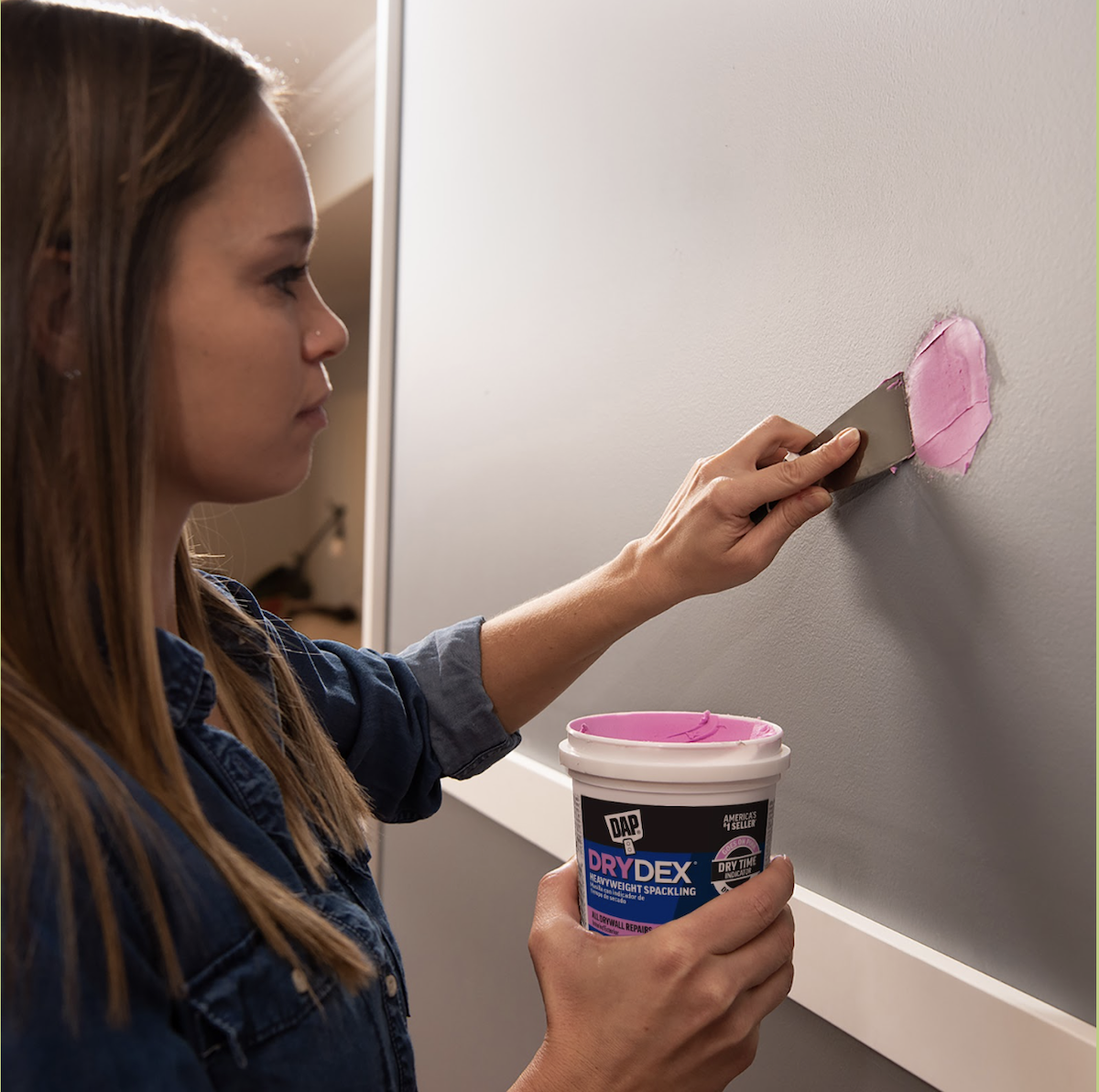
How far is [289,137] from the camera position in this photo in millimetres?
587

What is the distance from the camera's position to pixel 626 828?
1.79 ft

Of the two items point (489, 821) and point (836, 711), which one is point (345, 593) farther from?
point (836, 711)

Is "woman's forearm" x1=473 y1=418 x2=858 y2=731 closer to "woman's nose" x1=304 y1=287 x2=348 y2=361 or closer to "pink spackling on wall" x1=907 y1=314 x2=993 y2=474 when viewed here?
"pink spackling on wall" x1=907 y1=314 x2=993 y2=474

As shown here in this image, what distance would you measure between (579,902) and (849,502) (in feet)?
1.10

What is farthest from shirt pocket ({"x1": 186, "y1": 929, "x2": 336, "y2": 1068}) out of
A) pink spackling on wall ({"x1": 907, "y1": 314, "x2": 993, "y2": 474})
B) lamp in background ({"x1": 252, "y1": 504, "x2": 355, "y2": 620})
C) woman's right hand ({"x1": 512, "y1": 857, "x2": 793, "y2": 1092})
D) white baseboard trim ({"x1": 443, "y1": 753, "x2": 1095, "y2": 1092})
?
lamp in background ({"x1": 252, "y1": 504, "x2": 355, "y2": 620})

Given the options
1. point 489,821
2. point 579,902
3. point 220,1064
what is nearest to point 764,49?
point 579,902

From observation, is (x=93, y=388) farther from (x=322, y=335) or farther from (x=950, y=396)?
(x=950, y=396)

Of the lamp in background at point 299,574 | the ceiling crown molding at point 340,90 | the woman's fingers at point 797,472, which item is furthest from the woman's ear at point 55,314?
the lamp in background at point 299,574

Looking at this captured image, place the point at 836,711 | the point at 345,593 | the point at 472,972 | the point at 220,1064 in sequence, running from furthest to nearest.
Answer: the point at 345,593, the point at 472,972, the point at 836,711, the point at 220,1064

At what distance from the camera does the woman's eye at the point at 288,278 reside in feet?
1.90

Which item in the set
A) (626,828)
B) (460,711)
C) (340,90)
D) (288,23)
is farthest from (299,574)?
(626,828)

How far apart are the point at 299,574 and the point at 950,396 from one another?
14.0ft

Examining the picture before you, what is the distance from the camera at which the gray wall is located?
0.54 metres

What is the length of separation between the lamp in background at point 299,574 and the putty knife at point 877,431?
391 centimetres
